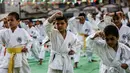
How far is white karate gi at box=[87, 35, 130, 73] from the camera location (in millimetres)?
4086

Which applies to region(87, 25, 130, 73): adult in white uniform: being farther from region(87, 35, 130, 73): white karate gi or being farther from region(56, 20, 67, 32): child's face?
region(56, 20, 67, 32): child's face

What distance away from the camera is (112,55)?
4.13 metres

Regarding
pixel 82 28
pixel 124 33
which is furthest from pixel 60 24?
pixel 82 28

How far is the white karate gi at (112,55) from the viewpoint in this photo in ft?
13.4

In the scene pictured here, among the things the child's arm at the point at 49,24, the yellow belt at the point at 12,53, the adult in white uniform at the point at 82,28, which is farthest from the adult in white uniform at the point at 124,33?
the adult in white uniform at the point at 82,28

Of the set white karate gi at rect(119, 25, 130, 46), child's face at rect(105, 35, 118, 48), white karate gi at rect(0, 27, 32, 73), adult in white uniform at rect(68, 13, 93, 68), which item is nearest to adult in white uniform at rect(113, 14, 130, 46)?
white karate gi at rect(119, 25, 130, 46)

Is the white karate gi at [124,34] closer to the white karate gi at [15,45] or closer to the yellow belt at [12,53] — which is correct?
the white karate gi at [15,45]

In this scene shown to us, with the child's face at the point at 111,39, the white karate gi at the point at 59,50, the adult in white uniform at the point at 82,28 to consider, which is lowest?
the adult in white uniform at the point at 82,28

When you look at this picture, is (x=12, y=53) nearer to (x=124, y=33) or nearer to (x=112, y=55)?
(x=112, y=55)

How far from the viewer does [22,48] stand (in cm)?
509

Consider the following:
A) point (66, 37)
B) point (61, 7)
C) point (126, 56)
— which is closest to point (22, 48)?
point (66, 37)

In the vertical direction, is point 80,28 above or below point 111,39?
below

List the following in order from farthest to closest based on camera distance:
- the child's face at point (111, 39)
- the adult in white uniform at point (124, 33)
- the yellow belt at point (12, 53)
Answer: the adult in white uniform at point (124, 33)
the yellow belt at point (12, 53)
the child's face at point (111, 39)

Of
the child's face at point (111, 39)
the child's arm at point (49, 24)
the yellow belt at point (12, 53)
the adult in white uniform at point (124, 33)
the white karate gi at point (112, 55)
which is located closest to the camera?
the child's face at point (111, 39)
